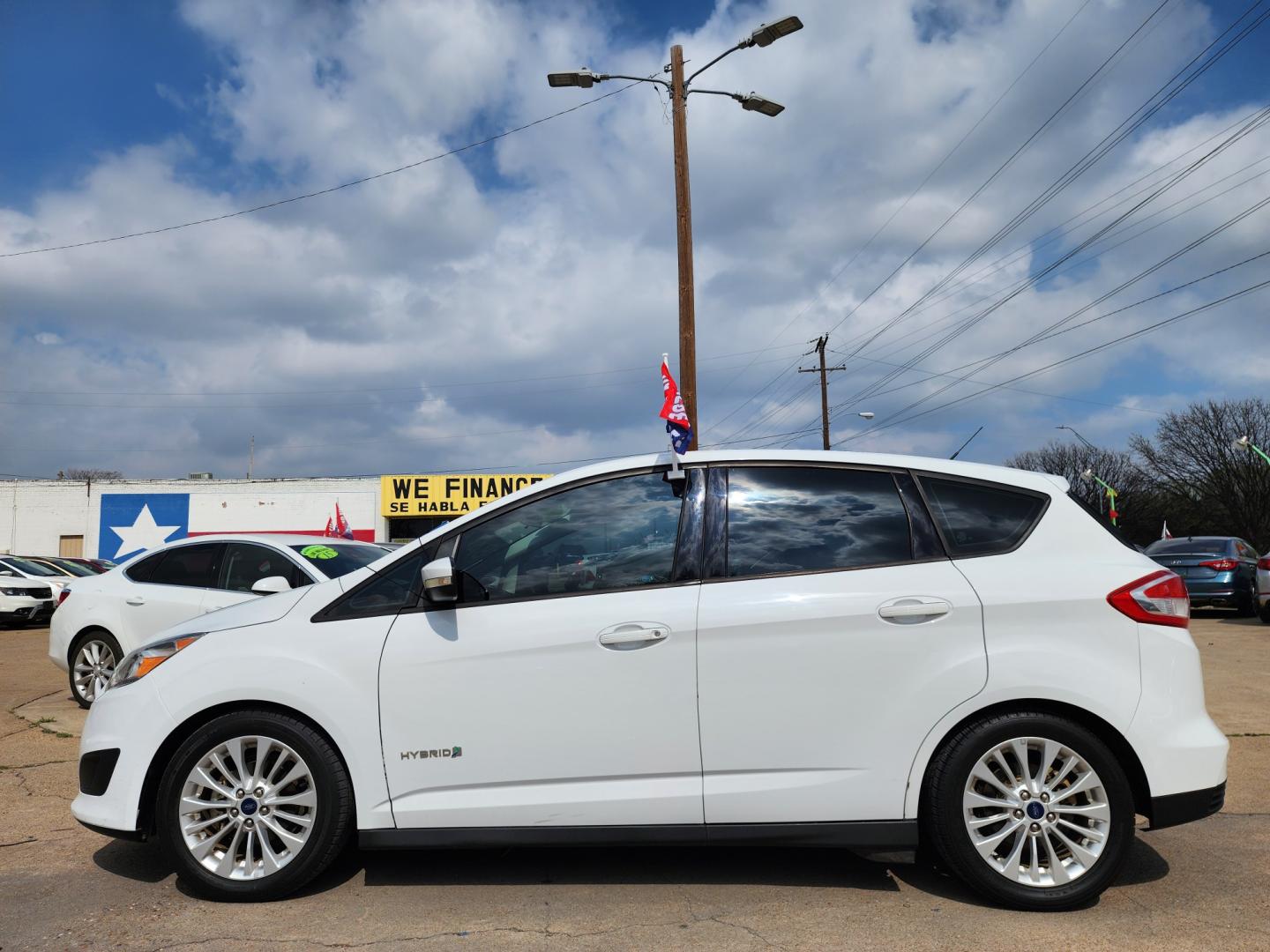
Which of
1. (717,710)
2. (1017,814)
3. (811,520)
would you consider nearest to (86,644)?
(717,710)

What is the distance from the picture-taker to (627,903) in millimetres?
3684

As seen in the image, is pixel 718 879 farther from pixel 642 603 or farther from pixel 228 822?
pixel 228 822

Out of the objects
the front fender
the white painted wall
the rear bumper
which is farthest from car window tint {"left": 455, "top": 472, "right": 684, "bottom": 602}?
the white painted wall

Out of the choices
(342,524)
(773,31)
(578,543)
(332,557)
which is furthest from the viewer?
(342,524)

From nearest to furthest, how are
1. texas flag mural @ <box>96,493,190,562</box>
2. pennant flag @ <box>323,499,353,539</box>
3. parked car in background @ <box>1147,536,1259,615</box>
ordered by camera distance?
1. parked car in background @ <box>1147,536,1259,615</box>
2. pennant flag @ <box>323,499,353,539</box>
3. texas flag mural @ <box>96,493,190,562</box>

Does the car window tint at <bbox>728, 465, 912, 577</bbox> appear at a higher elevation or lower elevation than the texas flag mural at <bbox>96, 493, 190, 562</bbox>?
lower

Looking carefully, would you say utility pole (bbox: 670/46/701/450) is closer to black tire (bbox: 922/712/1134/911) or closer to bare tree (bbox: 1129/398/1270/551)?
black tire (bbox: 922/712/1134/911)

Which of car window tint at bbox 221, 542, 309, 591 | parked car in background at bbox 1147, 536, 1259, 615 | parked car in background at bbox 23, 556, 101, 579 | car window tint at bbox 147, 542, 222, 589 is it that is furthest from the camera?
parked car in background at bbox 23, 556, 101, 579

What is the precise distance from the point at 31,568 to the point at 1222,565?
2268 cm

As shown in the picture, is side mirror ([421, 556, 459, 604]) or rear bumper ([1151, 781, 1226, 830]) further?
side mirror ([421, 556, 459, 604])

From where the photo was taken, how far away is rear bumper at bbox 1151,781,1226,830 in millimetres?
3531

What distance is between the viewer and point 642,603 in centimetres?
371

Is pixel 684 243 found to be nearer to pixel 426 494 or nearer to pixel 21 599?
pixel 21 599

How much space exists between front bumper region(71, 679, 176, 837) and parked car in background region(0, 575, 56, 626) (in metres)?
17.1
